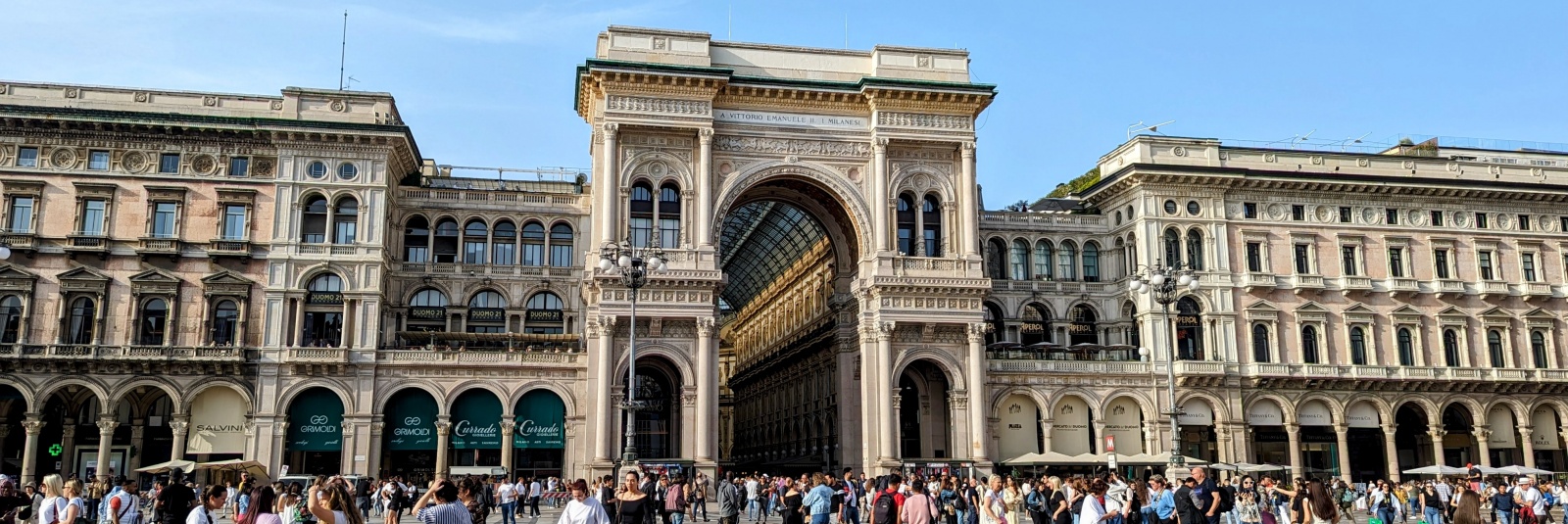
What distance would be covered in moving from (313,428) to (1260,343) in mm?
41783

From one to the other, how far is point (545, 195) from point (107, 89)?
18096 mm

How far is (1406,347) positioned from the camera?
61.6 m

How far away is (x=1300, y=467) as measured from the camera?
2288 inches

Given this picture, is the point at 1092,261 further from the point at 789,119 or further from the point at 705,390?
the point at 705,390

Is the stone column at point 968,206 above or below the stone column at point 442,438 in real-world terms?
above

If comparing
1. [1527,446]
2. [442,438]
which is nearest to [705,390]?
[442,438]

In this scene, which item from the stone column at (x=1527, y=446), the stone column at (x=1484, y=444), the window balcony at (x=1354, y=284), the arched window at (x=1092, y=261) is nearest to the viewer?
the stone column at (x=1484, y=444)

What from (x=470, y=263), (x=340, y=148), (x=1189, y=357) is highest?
(x=340, y=148)

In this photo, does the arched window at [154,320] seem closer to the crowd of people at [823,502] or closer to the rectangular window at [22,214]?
the rectangular window at [22,214]

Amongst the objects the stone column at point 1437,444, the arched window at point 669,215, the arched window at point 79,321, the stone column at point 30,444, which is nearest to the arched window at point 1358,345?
the stone column at point 1437,444

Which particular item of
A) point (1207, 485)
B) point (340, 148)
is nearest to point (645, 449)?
point (340, 148)

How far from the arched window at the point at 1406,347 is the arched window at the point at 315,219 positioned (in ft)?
161

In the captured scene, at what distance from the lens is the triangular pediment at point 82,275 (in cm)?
5050

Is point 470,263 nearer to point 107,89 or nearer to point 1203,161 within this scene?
point 107,89
